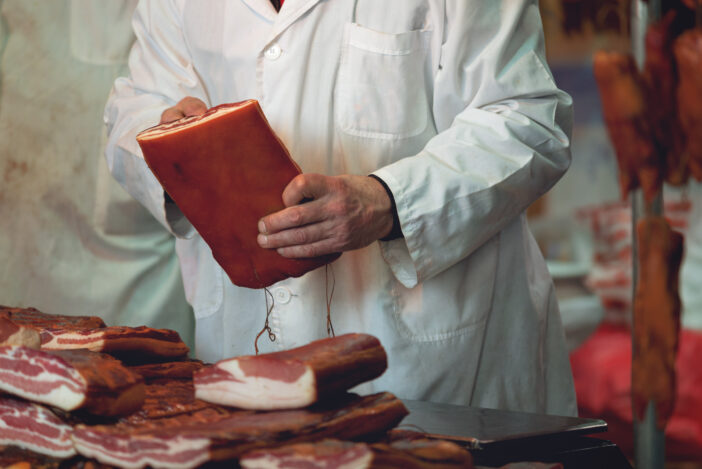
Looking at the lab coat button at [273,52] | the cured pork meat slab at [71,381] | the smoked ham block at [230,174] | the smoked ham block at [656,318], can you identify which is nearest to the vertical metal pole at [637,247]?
the smoked ham block at [656,318]

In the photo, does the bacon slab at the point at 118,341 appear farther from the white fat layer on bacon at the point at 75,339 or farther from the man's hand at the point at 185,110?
the man's hand at the point at 185,110

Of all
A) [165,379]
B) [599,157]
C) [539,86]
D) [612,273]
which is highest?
[539,86]

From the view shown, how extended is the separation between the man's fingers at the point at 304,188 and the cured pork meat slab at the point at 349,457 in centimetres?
59

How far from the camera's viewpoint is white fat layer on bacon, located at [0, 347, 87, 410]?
119cm

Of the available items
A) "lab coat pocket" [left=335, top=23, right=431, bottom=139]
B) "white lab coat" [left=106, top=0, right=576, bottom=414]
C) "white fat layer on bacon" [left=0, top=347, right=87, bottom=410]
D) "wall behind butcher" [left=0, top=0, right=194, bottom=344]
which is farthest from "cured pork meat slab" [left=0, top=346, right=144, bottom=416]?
"wall behind butcher" [left=0, top=0, right=194, bottom=344]

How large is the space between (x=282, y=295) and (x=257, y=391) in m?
0.76

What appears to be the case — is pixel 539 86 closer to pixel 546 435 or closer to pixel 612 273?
pixel 546 435

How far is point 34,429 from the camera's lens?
1.23 meters

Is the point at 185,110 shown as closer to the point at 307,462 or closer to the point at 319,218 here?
the point at 319,218

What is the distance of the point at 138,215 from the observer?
112 inches

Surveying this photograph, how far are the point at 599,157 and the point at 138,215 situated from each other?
7.85 feet

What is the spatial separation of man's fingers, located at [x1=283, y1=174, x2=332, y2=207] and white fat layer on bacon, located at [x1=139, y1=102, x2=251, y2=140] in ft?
0.57

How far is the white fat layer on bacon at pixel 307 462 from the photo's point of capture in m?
1.01

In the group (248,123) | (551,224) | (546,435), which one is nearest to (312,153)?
(248,123)
